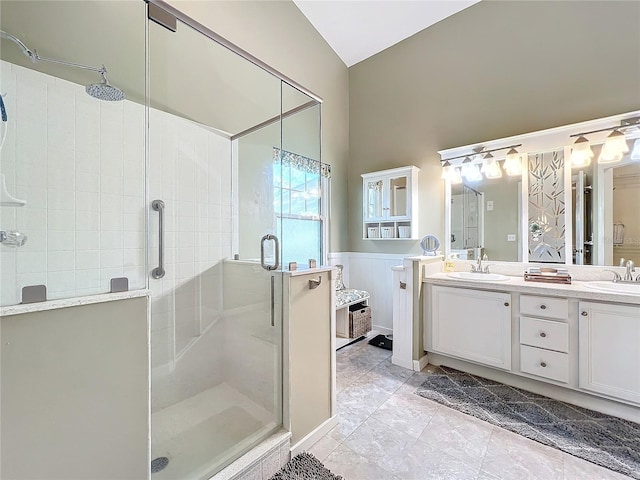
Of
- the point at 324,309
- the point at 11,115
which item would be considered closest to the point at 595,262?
the point at 324,309

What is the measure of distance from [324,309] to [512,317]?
1.58 meters

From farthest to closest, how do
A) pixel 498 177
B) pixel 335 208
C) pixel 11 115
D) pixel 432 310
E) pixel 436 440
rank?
pixel 335 208, pixel 498 177, pixel 432 310, pixel 436 440, pixel 11 115

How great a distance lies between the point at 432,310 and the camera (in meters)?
2.64

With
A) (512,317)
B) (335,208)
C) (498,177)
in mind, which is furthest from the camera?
(335,208)

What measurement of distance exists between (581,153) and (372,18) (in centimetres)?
256

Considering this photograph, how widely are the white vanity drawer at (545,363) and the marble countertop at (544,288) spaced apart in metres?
0.44

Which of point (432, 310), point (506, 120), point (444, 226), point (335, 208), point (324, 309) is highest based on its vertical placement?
point (506, 120)

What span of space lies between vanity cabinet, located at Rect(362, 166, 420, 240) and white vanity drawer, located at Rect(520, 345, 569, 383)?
155 cm

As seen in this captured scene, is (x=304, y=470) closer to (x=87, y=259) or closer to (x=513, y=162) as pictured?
(x=87, y=259)

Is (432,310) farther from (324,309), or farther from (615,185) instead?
(615,185)

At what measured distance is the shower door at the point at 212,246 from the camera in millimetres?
1673

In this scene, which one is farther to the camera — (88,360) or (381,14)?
(381,14)

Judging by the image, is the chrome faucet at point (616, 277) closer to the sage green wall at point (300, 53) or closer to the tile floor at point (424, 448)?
the tile floor at point (424, 448)

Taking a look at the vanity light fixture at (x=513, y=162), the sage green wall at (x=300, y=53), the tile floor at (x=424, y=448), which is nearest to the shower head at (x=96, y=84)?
the sage green wall at (x=300, y=53)
